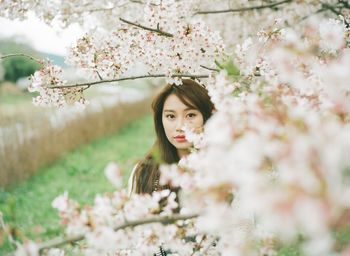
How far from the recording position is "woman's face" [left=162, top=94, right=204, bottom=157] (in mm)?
2932

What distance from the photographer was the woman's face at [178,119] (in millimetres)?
2932

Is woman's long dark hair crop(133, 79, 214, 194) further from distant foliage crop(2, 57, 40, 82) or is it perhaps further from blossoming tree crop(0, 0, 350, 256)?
distant foliage crop(2, 57, 40, 82)

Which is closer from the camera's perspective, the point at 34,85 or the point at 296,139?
the point at 296,139

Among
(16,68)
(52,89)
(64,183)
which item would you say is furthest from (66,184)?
(16,68)

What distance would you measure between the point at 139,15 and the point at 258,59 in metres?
1.83

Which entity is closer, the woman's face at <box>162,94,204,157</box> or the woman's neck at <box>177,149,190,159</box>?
the woman's face at <box>162,94,204,157</box>

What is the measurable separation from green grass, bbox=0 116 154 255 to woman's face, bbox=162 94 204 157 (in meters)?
1.50

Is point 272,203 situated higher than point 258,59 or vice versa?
point 258,59

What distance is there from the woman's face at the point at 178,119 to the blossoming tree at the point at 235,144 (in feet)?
1.15

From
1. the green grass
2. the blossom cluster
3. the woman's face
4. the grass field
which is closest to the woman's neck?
the woman's face

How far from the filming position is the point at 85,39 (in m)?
2.65

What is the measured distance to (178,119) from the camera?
298cm

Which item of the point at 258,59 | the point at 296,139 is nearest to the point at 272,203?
the point at 296,139

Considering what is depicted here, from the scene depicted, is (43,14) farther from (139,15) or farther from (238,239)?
(238,239)
